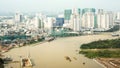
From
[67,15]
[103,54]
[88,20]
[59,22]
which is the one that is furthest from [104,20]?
[103,54]

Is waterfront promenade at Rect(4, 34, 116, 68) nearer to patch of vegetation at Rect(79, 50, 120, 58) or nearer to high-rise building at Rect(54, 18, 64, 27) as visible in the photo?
patch of vegetation at Rect(79, 50, 120, 58)

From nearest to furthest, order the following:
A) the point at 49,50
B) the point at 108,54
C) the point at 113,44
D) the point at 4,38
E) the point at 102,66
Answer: the point at 102,66
the point at 108,54
the point at 49,50
the point at 113,44
the point at 4,38

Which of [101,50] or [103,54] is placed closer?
[103,54]

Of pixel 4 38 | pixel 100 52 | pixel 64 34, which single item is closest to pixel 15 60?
pixel 100 52

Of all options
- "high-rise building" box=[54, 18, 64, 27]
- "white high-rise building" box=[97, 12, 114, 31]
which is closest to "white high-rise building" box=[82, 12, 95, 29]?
"white high-rise building" box=[97, 12, 114, 31]

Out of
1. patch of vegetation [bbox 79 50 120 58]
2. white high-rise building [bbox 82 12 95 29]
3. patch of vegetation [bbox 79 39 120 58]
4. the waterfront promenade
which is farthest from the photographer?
white high-rise building [bbox 82 12 95 29]

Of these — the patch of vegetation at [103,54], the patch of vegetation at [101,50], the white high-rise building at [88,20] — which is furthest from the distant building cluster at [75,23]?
the patch of vegetation at [103,54]

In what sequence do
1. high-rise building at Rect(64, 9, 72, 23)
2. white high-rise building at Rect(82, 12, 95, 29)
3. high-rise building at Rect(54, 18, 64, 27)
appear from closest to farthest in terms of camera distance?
white high-rise building at Rect(82, 12, 95, 29) → high-rise building at Rect(54, 18, 64, 27) → high-rise building at Rect(64, 9, 72, 23)

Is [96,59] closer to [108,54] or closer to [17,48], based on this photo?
[108,54]

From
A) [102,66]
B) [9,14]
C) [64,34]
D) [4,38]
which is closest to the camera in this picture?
[102,66]

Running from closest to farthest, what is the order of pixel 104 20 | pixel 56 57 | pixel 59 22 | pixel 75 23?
1. pixel 56 57
2. pixel 75 23
3. pixel 104 20
4. pixel 59 22

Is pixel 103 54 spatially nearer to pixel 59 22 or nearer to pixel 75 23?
pixel 75 23
